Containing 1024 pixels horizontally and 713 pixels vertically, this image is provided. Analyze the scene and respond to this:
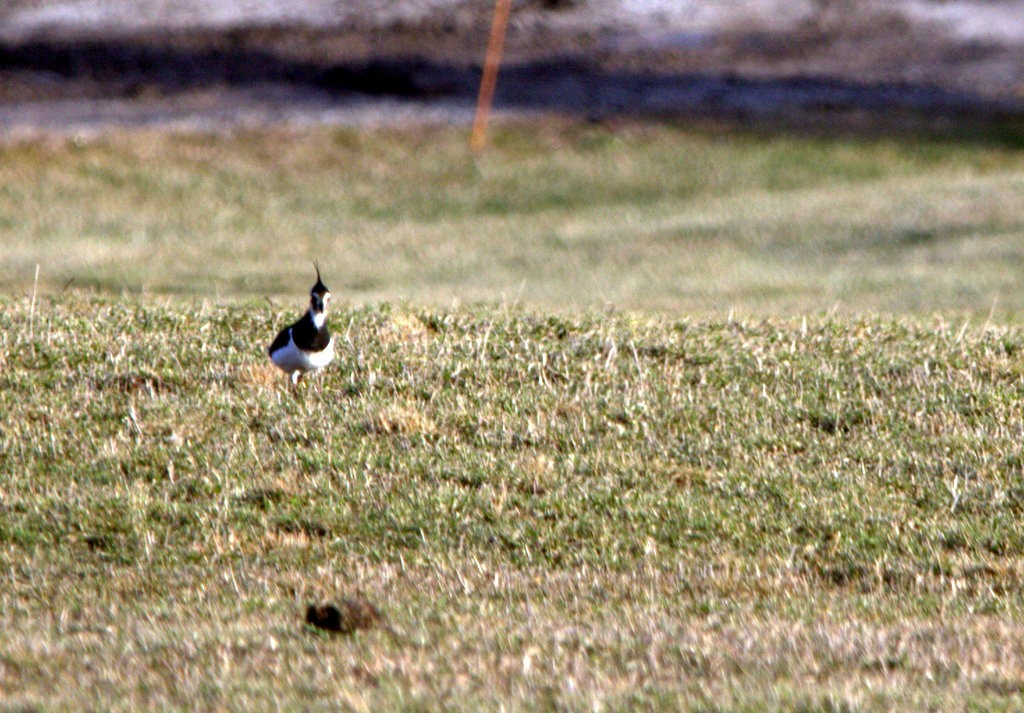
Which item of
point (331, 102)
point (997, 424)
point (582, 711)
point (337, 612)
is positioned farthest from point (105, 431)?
point (331, 102)

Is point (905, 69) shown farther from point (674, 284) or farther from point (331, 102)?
point (674, 284)

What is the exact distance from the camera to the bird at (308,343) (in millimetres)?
7809

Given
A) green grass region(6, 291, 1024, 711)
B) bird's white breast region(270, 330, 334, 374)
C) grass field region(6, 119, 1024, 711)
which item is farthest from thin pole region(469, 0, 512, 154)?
bird's white breast region(270, 330, 334, 374)

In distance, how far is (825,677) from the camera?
5176mm

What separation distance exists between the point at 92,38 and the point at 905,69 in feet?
50.6

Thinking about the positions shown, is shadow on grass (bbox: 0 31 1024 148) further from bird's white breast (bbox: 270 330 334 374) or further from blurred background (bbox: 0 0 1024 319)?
bird's white breast (bbox: 270 330 334 374)

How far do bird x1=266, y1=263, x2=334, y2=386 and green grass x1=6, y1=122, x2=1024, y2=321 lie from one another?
485 cm

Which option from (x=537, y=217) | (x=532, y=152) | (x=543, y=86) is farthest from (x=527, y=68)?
(x=537, y=217)

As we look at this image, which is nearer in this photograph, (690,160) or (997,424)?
(997,424)

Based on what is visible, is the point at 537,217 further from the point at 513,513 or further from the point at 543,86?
the point at 513,513

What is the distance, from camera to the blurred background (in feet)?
54.4

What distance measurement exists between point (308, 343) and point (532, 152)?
15.9 meters

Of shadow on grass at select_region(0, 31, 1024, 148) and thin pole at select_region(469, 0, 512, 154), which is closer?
thin pole at select_region(469, 0, 512, 154)

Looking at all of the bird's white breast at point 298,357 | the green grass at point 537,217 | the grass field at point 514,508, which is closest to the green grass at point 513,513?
Answer: the grass field at point 514,508
